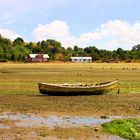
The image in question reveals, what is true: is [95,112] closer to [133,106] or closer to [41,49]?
[133,106]

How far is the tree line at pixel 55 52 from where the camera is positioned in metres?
132

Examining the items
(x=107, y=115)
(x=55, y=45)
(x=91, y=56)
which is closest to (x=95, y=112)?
(x=107, y=115)

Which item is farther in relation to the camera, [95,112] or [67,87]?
[67,87]

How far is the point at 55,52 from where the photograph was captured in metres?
158

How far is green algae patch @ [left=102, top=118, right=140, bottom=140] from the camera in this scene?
15.2 m

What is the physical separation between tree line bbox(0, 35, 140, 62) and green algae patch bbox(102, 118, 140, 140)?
354 ft

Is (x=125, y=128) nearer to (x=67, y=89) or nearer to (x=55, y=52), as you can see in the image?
(x=67, y=89)

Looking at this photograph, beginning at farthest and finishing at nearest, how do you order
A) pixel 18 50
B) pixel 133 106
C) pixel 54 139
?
1. pixel 18 50
2. pixel 133 106
3. pixel 54 139

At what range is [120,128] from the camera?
16.3m

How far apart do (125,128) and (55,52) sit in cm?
14217

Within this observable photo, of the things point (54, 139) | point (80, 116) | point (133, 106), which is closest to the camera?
point (54, 139)

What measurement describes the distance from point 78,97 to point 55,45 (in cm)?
13594

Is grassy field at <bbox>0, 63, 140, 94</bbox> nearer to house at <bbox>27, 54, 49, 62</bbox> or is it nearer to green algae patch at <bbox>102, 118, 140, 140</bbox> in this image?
green algae patch at <bbox>102, 118, 140, 140</bbox>

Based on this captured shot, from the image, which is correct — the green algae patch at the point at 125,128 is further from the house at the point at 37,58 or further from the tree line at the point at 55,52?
the house at the point at 37,58
